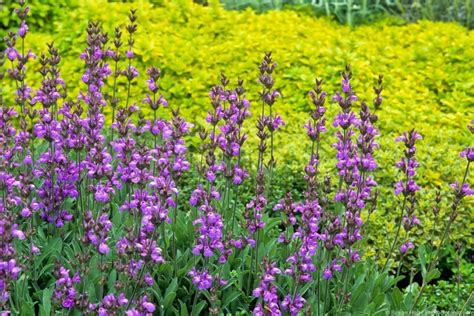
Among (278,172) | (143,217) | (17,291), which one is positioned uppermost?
(143,217)

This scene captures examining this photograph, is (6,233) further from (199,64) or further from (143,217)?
(199,64)

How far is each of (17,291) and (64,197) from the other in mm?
643

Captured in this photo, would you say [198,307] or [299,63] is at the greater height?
[299,63]

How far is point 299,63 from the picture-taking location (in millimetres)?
6832

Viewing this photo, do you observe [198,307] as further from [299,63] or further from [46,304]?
[299,63]

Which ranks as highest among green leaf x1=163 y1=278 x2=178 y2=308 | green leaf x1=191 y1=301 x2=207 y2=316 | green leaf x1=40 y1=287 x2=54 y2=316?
green leaf x1=40 y1=287 x2=54 y2=316

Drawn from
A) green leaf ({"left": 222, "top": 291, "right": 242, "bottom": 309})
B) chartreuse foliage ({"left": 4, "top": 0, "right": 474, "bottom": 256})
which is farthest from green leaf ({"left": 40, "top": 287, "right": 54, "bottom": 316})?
chartreuse foliage ({"left": 4, "top": 0, "right": 474, "bottom": 256})

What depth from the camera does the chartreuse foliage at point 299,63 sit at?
5613mm

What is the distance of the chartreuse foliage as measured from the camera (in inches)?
221

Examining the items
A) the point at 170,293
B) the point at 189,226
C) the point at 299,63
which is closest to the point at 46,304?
the point at 170,293

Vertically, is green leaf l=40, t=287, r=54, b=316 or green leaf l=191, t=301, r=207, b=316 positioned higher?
green leaf l=40, t=287, r=54, b=316

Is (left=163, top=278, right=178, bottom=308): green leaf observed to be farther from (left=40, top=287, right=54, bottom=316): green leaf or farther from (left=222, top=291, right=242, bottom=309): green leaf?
(left=40, top=287, right=54, bottom=316): green leaf

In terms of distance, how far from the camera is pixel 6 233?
2443 millimetres

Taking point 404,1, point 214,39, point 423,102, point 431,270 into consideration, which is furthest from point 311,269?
point 404,1
